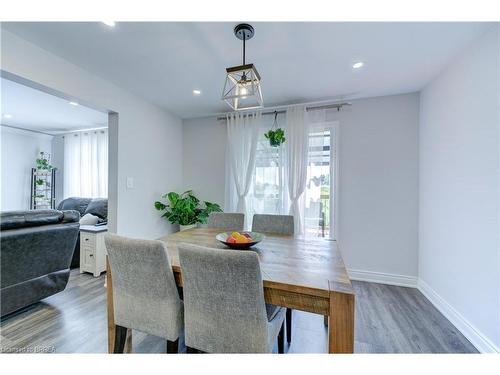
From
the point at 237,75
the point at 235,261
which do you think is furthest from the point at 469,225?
the point at 237,75

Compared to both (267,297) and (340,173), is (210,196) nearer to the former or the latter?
(340,173)

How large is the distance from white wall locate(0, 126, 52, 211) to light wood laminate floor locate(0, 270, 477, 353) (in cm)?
392

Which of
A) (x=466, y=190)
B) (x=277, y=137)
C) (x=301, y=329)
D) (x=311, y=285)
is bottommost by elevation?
(x=301, y=329)

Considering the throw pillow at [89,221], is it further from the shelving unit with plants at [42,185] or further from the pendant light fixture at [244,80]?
the pendant light fixture at [244,80]

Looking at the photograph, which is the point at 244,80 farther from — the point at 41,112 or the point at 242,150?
the point at 41,112

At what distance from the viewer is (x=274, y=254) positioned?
1.49 meters

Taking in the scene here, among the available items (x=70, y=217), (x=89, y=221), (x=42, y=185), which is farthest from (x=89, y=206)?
(x=70, y=217)

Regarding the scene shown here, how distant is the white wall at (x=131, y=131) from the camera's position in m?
1.82

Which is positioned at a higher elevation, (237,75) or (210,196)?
(237,75)

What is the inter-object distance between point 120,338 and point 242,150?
8.65 feet

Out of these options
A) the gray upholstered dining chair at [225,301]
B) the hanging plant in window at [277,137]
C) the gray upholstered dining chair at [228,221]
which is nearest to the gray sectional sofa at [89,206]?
the gray upholstered dining chair at [228,221]

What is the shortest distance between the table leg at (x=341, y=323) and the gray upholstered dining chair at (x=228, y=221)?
4.89ft

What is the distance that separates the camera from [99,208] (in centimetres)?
397
